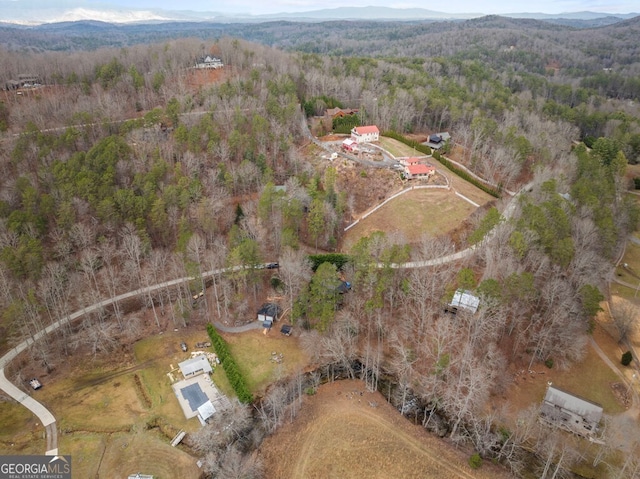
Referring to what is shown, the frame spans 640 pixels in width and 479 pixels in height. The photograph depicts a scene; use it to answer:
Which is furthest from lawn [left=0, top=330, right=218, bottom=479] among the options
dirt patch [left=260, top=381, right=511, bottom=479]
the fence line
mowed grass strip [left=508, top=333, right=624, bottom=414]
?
the fence line

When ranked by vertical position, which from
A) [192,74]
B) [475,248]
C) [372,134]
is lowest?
[475,248]

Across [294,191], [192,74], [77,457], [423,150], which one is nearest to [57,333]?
[77,457]

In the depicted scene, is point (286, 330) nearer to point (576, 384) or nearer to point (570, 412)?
point (570, 412)

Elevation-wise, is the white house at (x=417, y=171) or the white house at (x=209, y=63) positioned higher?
the white house at (x=209, y=63)

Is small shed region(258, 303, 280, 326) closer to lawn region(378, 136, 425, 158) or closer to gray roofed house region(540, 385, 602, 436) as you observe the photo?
gray roofed house region(540, 385, 602, 436)

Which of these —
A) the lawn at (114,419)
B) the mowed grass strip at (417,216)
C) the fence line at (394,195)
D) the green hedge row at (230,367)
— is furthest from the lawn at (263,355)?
the fence line at (394,195)

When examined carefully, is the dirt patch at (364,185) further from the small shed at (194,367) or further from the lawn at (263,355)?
the small shed at (194,367)

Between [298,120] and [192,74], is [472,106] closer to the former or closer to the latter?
[298,120]
